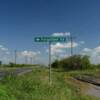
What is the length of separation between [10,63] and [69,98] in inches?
4359

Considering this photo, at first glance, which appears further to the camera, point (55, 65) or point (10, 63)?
point (10, 63)

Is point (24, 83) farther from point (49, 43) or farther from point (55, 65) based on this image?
point (55, 65)

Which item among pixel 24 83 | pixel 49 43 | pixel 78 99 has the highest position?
pixel 49 43

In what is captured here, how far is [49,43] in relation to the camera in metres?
16.9

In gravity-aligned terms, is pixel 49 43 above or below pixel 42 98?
above

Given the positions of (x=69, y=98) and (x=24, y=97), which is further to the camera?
(x=69, y=98)

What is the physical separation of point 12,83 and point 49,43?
12.1 feet

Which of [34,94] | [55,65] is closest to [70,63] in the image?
[55,65]

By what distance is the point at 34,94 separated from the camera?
A: 12.6 m

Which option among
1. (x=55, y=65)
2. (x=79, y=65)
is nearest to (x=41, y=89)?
(x=79, y=65)

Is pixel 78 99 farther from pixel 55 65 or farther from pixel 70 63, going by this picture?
pixel 55 65

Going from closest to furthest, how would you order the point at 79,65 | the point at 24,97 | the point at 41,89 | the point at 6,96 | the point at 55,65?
the point at 6,96, the point at 24,97, the point at 41,89, the point at 79,65, the point at 55,65

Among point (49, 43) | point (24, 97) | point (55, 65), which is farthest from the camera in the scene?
point (55, 65)

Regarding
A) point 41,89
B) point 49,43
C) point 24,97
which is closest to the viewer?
point 24,97
